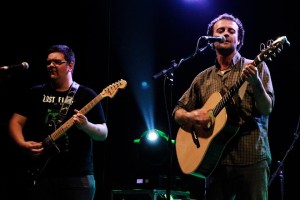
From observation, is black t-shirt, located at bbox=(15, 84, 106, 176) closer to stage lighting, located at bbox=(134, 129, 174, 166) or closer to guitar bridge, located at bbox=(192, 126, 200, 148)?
guitar bridge, located at bbox=(192, 126, 200, 148)

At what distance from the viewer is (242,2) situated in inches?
276

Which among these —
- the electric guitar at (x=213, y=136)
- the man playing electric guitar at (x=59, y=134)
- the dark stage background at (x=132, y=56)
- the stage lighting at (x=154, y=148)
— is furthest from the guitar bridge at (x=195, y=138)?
the stage lighting at (x=154, y=148)

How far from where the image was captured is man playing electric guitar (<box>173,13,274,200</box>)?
10.1 ft

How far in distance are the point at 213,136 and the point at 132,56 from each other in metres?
4.59

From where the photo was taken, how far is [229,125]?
3.26 meters

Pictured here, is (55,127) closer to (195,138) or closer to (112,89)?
(112,89)

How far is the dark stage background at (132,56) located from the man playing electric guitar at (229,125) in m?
2.61

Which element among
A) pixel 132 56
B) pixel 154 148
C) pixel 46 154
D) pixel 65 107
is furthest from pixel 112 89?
pixel 132 56

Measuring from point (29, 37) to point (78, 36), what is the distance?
0.76m

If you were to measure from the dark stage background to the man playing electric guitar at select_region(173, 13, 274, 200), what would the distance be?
8.58 ft

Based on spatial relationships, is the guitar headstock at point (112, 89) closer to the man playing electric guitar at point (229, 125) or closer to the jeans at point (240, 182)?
the man playing electric guitar at point (229, 125)

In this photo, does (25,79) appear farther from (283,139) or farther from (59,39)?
(283,139)

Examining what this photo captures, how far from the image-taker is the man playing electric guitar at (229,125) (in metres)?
3.08

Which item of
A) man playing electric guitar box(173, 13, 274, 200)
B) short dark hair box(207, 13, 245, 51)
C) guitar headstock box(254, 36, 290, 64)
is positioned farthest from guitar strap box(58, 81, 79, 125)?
guitar headstock box(254, 36, 290, 64)
